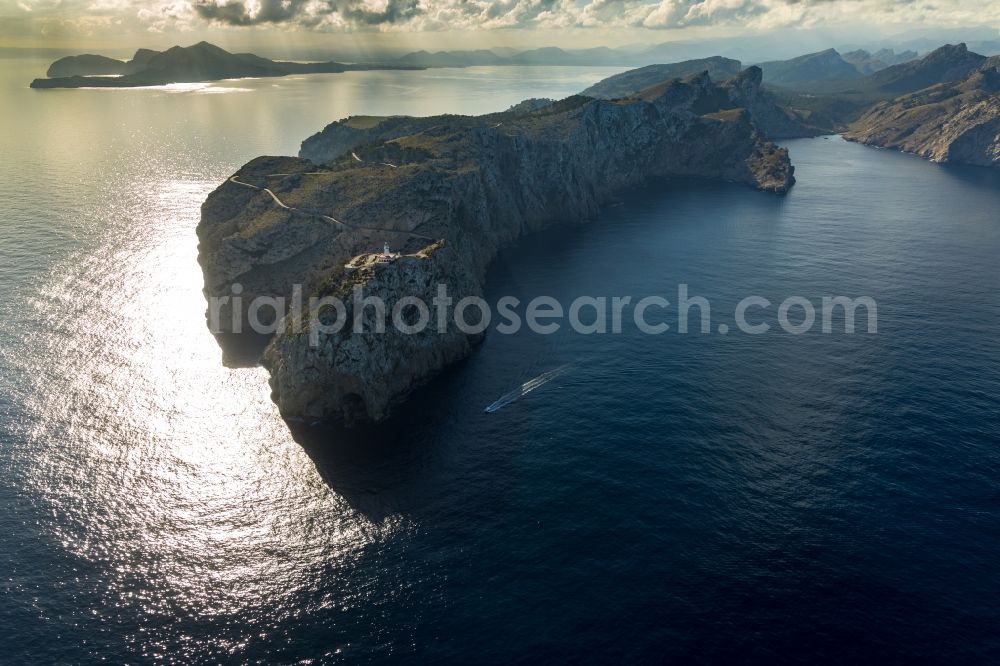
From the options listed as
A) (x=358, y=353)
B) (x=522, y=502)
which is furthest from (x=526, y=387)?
(x=522, y=502)

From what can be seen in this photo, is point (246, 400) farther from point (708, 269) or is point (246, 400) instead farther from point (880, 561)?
point (708, 269)

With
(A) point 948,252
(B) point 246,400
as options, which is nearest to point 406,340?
(B) point 246,400

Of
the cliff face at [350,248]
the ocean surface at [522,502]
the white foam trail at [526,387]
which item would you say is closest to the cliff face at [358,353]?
the cliff face at [350,248]

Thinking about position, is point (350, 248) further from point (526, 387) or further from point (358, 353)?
point (526, 387)

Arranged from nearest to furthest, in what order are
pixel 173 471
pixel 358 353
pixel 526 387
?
pixel 173 471, pixel 358 353, pixel 526 387

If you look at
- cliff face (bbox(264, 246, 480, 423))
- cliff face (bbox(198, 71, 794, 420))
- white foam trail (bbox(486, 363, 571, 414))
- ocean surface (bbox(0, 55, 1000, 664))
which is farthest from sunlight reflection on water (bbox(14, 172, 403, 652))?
white foam trail (bbox(486, 363, 571, 414))
